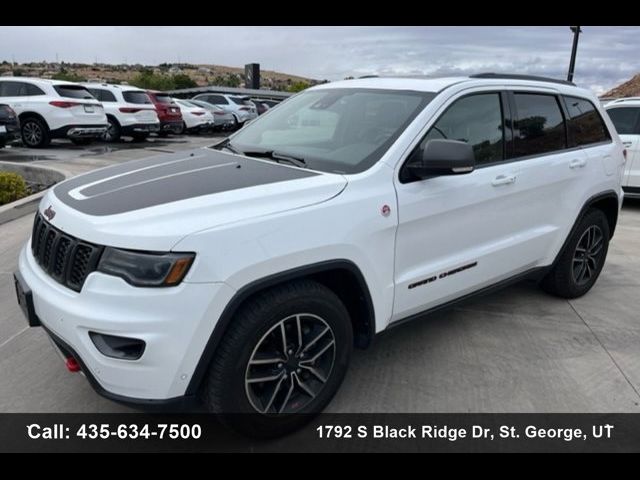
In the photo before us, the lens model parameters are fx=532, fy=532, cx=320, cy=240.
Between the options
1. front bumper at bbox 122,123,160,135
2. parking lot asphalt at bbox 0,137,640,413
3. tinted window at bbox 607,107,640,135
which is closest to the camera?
parking lot asphalt at bbox 0,137,640,413

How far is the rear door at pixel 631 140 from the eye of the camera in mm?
8133

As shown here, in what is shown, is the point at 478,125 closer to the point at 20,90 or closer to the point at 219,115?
the point at 20,90

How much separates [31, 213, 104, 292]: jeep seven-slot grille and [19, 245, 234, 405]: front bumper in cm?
7

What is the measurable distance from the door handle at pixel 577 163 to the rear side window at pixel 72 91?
12.6 metres

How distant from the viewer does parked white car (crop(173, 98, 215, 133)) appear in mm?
20094

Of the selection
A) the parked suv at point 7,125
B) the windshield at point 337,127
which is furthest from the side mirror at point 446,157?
the parked suv at point 7,125

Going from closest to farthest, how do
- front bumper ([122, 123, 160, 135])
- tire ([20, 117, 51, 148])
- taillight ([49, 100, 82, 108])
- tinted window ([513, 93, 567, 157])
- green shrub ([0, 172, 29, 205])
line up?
1. tinted window ([513, 93, 567, 157])
2. green shrub ([0, 172, 29, 205])
3. taillight ([49, 100, 82, 108])
4. tire ([20, 117, 51, 148])
5. front bumper ([122, 123, 160, 135])

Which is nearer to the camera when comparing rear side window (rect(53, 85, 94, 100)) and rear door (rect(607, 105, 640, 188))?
rear door (rect(607, 105, 640, 188))

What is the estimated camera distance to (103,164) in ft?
35.8

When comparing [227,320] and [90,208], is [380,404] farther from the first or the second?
[90,208]

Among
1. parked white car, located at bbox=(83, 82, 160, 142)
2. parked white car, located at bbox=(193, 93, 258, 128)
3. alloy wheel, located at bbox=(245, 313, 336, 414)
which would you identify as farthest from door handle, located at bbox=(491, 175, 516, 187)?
parked white car, located at bbox=(193, 93, 258, 128)

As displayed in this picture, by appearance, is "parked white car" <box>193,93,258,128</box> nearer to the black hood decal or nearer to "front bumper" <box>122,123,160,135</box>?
"front bumper" <box>122,123,160,135</box>

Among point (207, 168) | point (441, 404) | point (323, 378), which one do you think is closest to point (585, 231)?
point (441, 404)

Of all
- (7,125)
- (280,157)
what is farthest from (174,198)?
(7,125)
